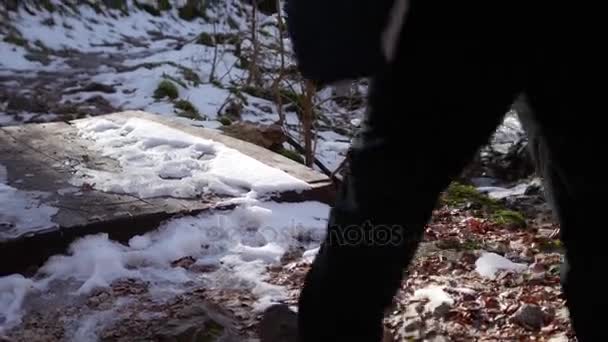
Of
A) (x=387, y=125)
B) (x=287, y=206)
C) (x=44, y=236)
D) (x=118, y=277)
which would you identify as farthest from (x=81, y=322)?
(x=387, y=125)

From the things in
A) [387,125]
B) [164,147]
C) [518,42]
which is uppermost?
[164,147]

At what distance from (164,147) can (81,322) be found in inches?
49.0

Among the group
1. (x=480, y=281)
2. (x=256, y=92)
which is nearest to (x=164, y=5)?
(x=256, y=92)

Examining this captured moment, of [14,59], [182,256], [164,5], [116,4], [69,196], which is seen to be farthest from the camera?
[164,5]

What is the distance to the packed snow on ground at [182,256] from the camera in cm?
204

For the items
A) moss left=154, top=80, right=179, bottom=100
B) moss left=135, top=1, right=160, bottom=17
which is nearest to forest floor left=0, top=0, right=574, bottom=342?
moss left=154, top=80, right=179, bottom=100

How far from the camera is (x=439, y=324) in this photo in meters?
1.93

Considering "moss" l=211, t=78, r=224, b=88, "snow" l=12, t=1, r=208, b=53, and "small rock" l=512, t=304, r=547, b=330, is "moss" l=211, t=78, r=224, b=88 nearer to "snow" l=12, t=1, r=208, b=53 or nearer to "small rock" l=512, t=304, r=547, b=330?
"snow" l=12, t=1, r=208, b=53

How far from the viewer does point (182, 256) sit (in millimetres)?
2295

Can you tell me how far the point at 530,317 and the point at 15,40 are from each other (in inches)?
282

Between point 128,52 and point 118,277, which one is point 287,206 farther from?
point 128,52

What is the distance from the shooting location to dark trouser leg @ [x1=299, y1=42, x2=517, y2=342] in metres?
1.11

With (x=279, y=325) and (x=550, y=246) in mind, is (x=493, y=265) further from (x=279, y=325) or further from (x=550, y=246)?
(x=279, y=325)

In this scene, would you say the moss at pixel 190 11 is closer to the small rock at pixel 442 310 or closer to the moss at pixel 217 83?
the moss at pixel 217 83
